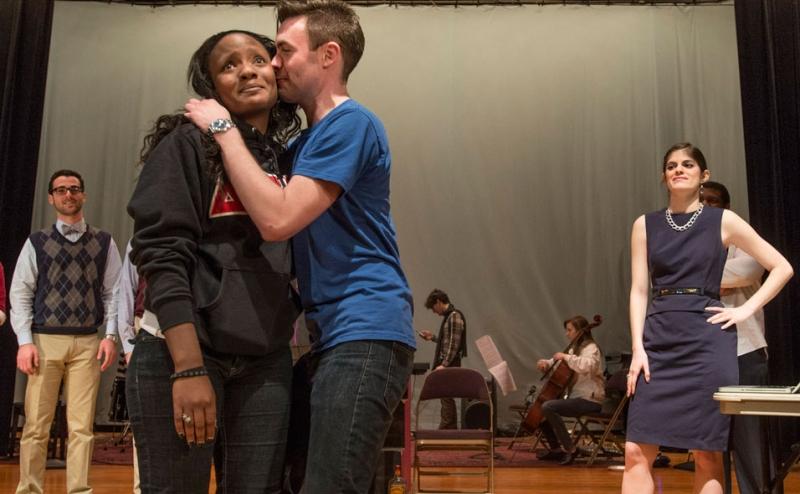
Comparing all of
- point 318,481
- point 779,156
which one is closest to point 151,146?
point 318,481

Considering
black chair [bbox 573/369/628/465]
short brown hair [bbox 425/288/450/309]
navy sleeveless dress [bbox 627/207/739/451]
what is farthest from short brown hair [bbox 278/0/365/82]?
short brown hair [bbox 425/288/450/309]

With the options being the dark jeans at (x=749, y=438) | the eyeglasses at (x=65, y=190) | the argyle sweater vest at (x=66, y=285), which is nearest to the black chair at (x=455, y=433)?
the dark jeans at (x=749, y=438)

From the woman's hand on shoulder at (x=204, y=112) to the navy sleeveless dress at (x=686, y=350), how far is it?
2.36m

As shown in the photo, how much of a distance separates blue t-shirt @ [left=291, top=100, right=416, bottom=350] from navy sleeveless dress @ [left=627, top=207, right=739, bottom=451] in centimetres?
203

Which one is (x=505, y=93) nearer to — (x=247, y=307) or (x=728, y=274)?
(x=728, y=274)

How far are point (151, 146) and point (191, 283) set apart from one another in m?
0.30

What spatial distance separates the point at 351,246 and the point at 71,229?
12.6 feet

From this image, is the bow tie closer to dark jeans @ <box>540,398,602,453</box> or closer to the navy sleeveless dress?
the navy sleeveless dress

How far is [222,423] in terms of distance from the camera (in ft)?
6.02

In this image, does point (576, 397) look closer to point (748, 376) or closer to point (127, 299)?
point (748, 376)

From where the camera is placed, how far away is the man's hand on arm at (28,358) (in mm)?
Answer: 4914

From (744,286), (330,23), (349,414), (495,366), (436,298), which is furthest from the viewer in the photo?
(436,298)

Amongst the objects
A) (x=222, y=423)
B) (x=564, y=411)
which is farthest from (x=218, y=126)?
(x=564, y=411)

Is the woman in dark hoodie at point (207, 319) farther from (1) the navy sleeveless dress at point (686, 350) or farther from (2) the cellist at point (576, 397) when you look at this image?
(2) the cellist at point (576, 397)
